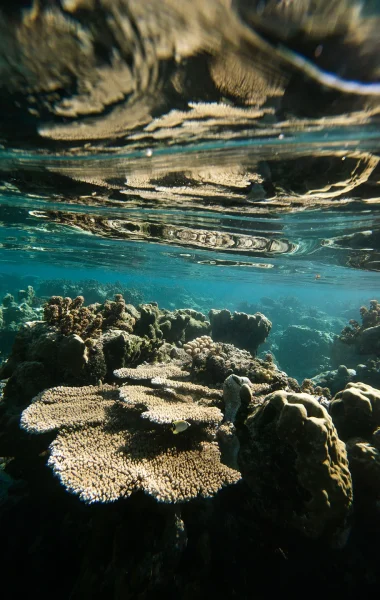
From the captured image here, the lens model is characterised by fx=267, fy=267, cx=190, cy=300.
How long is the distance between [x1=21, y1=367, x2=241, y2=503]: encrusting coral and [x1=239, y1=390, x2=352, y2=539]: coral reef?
57cm

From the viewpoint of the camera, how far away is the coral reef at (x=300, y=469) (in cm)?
346

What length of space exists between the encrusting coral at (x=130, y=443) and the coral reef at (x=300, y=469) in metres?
0.57

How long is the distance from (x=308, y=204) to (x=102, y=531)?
9.16m

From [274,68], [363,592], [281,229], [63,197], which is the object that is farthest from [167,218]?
[363,592]

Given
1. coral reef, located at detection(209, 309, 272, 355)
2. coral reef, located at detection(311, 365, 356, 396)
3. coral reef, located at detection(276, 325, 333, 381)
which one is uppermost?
coral reef, located at detection(209, 309, 272, 355)

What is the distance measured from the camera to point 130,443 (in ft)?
14.2

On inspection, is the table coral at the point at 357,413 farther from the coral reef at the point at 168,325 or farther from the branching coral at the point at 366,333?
the branching coral at the point at 366,333

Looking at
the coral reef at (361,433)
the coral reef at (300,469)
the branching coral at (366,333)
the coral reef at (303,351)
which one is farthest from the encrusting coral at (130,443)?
the coral reef at (303,351)

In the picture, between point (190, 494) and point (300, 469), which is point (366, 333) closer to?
point (300, 469)

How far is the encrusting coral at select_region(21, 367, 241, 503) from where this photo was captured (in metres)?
3.62

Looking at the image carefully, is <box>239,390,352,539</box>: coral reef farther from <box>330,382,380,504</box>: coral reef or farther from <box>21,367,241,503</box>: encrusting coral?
<box>330,382,380,504</box>: coral reef

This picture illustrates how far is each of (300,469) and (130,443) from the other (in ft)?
8.38

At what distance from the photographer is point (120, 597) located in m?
3.57

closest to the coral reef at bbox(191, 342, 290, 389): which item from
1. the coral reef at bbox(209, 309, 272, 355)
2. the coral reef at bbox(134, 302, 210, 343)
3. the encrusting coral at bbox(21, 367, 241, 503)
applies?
the encrusting coral at bbox(21, 367, 241, 503)
